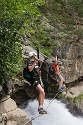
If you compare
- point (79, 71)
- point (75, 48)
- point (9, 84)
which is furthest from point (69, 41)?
point (9, 84)

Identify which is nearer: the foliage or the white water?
the foliage

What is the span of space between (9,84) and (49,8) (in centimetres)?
857

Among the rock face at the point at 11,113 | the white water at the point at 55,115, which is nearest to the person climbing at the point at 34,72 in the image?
the rock face at the point at 11,113

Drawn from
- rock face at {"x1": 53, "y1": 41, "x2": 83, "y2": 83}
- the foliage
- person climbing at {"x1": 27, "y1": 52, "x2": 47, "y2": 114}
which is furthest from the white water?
the foliage

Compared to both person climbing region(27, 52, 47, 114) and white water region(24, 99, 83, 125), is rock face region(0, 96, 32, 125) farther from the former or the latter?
white water region(24, 99, 83, 125)

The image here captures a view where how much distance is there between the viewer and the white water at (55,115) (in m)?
11.3

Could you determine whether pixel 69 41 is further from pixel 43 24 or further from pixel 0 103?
pixel 0 103

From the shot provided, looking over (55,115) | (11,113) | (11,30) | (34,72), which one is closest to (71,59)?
(55,115)

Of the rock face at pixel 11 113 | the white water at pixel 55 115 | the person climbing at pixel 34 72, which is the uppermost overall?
the person climbing at pixel 34 72

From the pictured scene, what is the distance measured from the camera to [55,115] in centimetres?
1194

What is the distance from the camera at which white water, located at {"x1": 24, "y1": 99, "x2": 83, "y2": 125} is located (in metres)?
11.3

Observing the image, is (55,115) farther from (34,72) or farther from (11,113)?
(34,72)

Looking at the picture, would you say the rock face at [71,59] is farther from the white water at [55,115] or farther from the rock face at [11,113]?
the rock face at [11,113]

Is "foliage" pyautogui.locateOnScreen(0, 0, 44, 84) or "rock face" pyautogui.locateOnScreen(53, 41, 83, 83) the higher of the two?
"foliage" pyautogui.locateOnScreen(0, 0, 44, 84)
